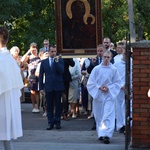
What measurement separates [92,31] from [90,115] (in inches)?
95.4

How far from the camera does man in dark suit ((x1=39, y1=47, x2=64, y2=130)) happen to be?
14.0 metres

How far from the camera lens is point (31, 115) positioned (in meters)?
16.9

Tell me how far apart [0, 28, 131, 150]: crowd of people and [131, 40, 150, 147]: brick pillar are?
1.35 m

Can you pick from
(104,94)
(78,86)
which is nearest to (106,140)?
(104,94)

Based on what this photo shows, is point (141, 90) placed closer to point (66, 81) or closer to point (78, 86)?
point (66, 81)

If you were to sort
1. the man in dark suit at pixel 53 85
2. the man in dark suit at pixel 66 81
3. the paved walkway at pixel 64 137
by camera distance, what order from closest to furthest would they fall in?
the paved walkway at pixel 64 137
the man in dark suit at pixel 53 85
the man in dark suit at pixel 66 81

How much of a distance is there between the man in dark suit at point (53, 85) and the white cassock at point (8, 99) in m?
4.64

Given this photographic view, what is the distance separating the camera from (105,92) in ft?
40.2

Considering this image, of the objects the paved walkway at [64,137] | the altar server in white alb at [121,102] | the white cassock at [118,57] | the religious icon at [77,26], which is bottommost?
the paved walkway at [64,137]

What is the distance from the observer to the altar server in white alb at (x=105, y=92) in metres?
12.2

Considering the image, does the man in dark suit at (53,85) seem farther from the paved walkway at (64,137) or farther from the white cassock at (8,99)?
the white cassock at (8,99)

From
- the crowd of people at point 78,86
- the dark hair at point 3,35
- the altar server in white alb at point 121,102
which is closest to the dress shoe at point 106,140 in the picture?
the crowd of people at point 78,86

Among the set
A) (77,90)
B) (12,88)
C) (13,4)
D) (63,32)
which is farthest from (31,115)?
(13,4)

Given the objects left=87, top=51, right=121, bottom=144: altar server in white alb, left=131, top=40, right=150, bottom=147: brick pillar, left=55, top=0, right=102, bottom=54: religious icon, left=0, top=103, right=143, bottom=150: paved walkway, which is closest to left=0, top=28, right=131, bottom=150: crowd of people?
left=87, top=51, right=121, bottom=144: altar server in white alb
